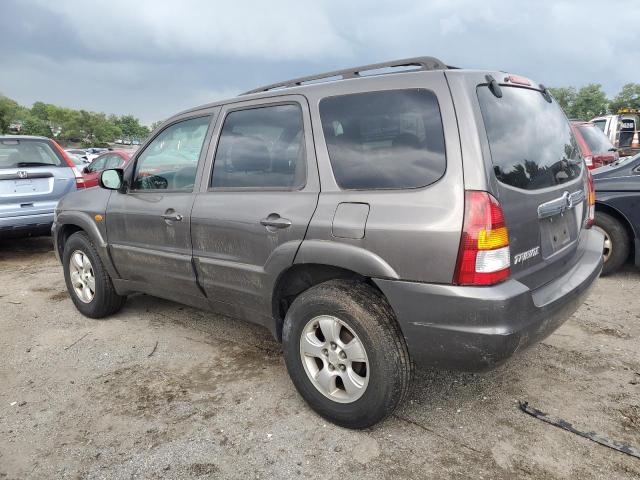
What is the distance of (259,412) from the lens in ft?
9.15

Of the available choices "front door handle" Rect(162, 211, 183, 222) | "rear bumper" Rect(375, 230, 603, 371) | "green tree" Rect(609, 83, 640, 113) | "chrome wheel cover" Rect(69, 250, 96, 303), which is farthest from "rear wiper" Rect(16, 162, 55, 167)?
"green tree" Rect(609, 83, 640, 113)

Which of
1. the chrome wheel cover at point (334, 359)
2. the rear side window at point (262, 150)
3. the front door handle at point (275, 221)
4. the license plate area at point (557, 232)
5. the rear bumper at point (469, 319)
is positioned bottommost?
the chrome wheel cover at point (334, 359)

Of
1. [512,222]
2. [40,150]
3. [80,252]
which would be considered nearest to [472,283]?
[512,222]

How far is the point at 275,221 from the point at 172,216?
38.6 inches

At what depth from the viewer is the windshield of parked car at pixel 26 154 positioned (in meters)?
6.61

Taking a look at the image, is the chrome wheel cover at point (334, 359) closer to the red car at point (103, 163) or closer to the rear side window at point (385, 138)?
the rear side window at point (385, 138)

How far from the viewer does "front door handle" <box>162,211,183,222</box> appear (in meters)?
3.31

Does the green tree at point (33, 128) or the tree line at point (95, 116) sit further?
the green tree at point (33, 128)

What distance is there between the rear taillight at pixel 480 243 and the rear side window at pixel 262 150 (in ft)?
3.13

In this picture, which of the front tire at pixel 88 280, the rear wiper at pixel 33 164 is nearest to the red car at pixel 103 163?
the rear wiper at pixel 33 164

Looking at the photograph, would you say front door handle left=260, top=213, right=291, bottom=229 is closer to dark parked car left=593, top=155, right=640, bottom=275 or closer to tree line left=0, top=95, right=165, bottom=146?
dark parked car left=593, top=155, right=640, bottom=275

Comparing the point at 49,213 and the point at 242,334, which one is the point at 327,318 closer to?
the point at 242,334

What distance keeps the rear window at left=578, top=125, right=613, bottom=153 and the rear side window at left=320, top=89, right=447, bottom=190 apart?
20.3 feet

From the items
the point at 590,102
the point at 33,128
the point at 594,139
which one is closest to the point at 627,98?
the point at 590,102
